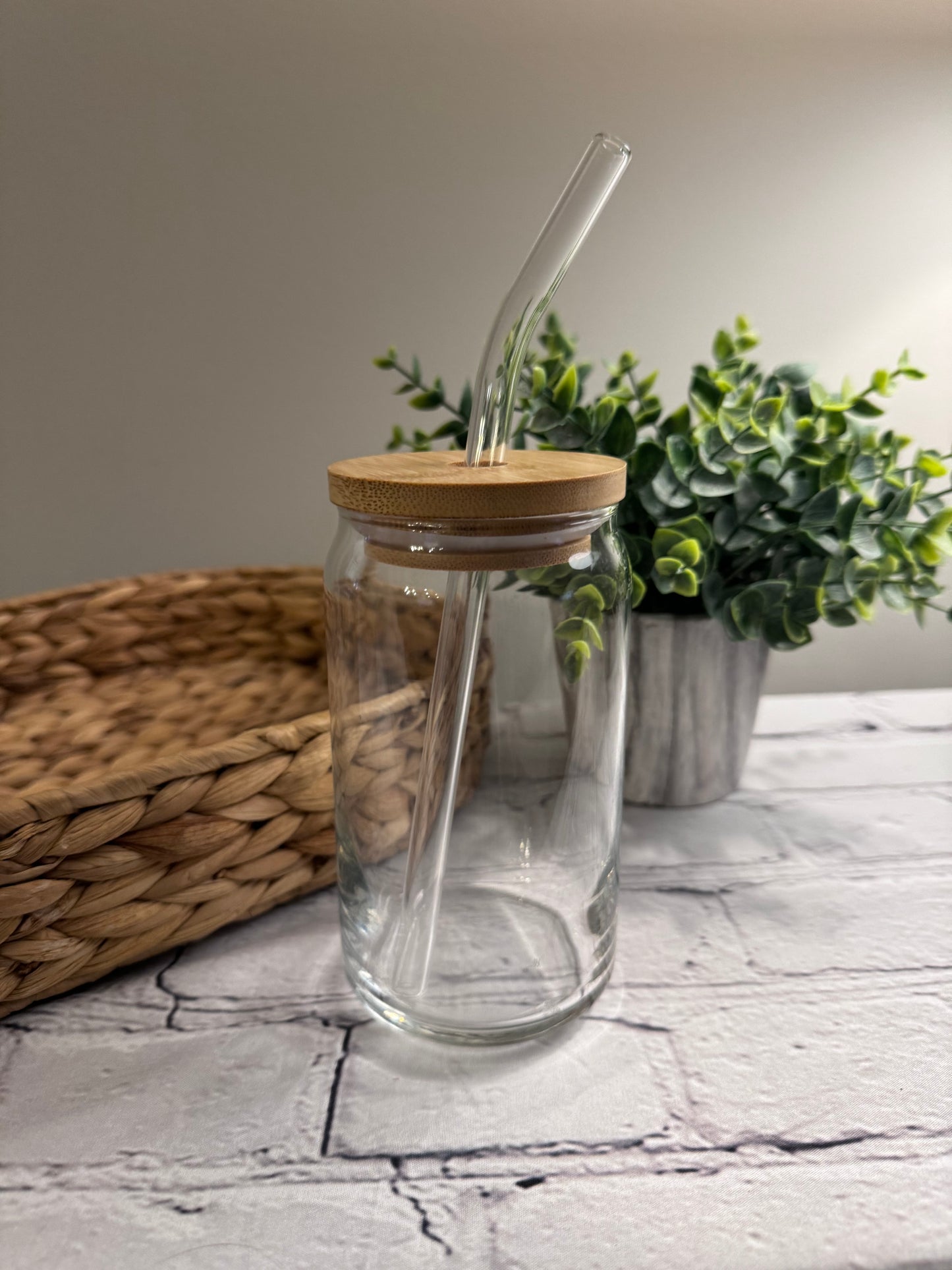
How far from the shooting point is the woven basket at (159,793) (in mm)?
418

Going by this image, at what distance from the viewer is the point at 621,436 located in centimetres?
56

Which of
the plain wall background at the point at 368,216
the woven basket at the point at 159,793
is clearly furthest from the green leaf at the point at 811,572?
the plain wall background at the point at 368,216

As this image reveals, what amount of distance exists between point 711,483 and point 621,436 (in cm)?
6

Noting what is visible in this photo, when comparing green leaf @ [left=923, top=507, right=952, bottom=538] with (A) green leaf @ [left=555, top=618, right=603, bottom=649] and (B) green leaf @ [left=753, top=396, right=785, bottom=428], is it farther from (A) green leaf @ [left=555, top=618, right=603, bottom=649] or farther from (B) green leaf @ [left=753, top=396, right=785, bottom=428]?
(A) green leaf @ [left=555, top=618, right=603, bottom=649]

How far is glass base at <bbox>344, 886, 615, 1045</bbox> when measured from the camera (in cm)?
43

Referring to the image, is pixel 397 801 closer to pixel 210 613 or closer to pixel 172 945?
pixel 172 945

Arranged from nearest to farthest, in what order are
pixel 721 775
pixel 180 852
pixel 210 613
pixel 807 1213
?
pixel 807 1213 < pixel 180 852 < pixel 721 775 < pixel 210 613

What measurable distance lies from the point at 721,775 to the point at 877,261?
0.47 metres

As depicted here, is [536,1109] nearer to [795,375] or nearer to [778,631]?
[778,631]

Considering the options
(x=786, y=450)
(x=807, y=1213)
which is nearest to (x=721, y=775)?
(x=786, y=450)

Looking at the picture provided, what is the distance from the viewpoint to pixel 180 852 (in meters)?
0.45

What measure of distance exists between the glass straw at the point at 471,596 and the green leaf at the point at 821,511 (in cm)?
21

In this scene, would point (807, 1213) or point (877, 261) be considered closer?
point (807, 1213)

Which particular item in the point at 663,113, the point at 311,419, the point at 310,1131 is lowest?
the point at 310,1131
